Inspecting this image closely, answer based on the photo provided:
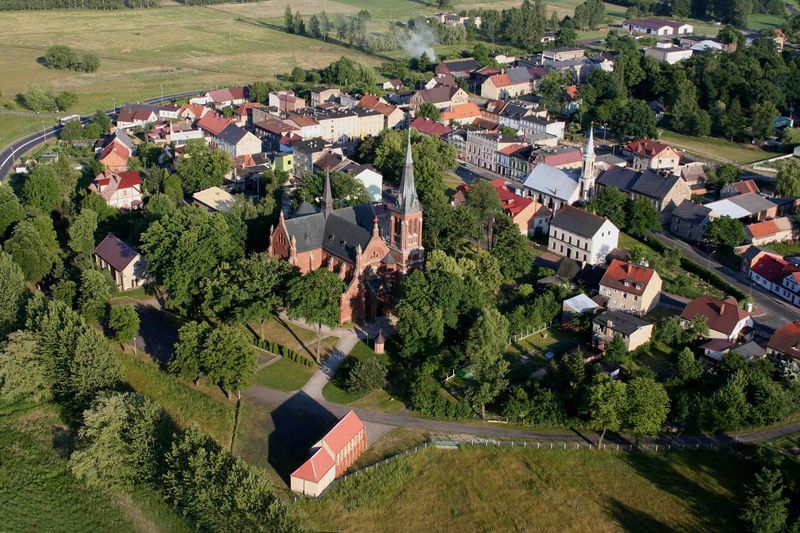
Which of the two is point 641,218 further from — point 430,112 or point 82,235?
point 82,235

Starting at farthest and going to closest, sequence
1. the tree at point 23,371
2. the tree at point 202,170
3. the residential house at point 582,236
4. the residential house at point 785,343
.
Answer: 1. the tree at point 202,170
2. the residential house at point 582,236
3. the residential house at point 785,343
4. the tree at point 23,371

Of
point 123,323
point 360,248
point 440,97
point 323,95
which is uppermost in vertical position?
point 360,248

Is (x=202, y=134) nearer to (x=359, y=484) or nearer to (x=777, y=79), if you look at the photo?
(x=359, y=484)

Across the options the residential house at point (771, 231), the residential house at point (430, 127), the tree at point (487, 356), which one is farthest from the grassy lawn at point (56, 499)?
the residential house at point (430, 127)

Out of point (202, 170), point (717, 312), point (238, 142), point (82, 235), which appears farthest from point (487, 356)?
point (238, 142)

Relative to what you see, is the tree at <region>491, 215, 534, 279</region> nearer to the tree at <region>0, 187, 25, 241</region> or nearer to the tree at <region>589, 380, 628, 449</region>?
the tree at <region>589, 380, 628, 449</region>

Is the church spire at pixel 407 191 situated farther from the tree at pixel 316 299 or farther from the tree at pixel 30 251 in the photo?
the tree at pixel 30 251

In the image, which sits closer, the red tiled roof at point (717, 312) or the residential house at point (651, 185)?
the red tiled roof at point (717, 312)

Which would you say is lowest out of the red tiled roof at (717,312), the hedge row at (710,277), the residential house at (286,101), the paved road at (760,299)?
the paved road at (760,299)
